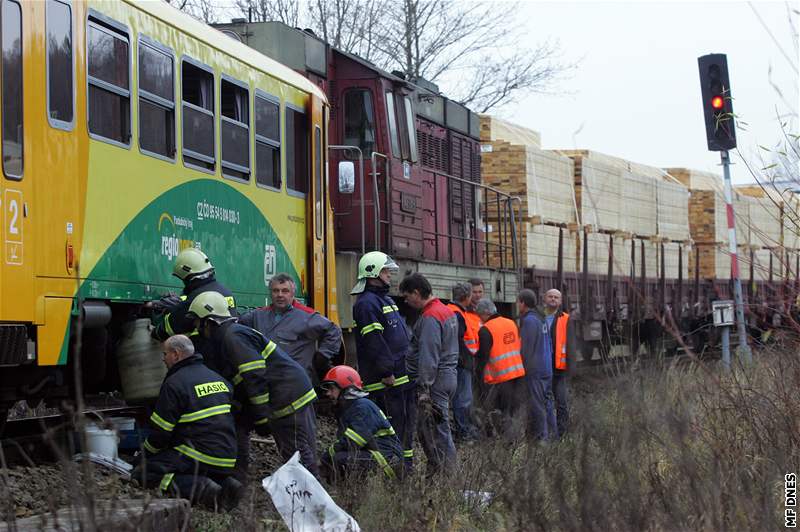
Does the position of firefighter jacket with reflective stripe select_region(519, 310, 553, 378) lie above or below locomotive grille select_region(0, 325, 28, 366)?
below

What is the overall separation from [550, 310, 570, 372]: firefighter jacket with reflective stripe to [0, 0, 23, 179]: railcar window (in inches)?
276

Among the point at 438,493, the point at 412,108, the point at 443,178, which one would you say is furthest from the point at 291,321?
the point at 443,178

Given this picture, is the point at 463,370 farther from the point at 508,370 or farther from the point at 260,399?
the point at 260,399

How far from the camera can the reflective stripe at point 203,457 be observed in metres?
7.27

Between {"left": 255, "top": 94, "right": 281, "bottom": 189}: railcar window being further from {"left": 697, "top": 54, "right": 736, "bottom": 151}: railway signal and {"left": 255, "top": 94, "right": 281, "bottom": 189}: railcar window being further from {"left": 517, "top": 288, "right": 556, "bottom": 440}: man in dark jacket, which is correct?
{"left": 697, "top": 54, "right": 736, "bottom": 151}: railway signal

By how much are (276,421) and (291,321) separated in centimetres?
160

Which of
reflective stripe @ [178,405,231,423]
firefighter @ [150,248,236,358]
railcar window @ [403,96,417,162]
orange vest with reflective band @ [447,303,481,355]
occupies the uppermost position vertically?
railcar window @ [403,96,417,162]

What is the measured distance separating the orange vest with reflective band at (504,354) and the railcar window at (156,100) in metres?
4.36

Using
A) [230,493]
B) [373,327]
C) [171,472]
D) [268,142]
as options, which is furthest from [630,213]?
[171,472]

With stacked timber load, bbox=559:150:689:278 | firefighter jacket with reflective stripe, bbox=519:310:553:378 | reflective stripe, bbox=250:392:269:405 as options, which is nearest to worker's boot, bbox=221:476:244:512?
reflective stripe, bbox=250:392:269:405

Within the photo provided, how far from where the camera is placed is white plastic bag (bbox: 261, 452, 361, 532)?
6.37m

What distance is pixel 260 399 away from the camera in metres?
7.98

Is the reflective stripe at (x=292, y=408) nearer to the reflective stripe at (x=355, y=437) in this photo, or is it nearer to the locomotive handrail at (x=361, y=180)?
the reflective stripe at (x=355, y=437)

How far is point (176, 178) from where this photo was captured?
958 centimetres
